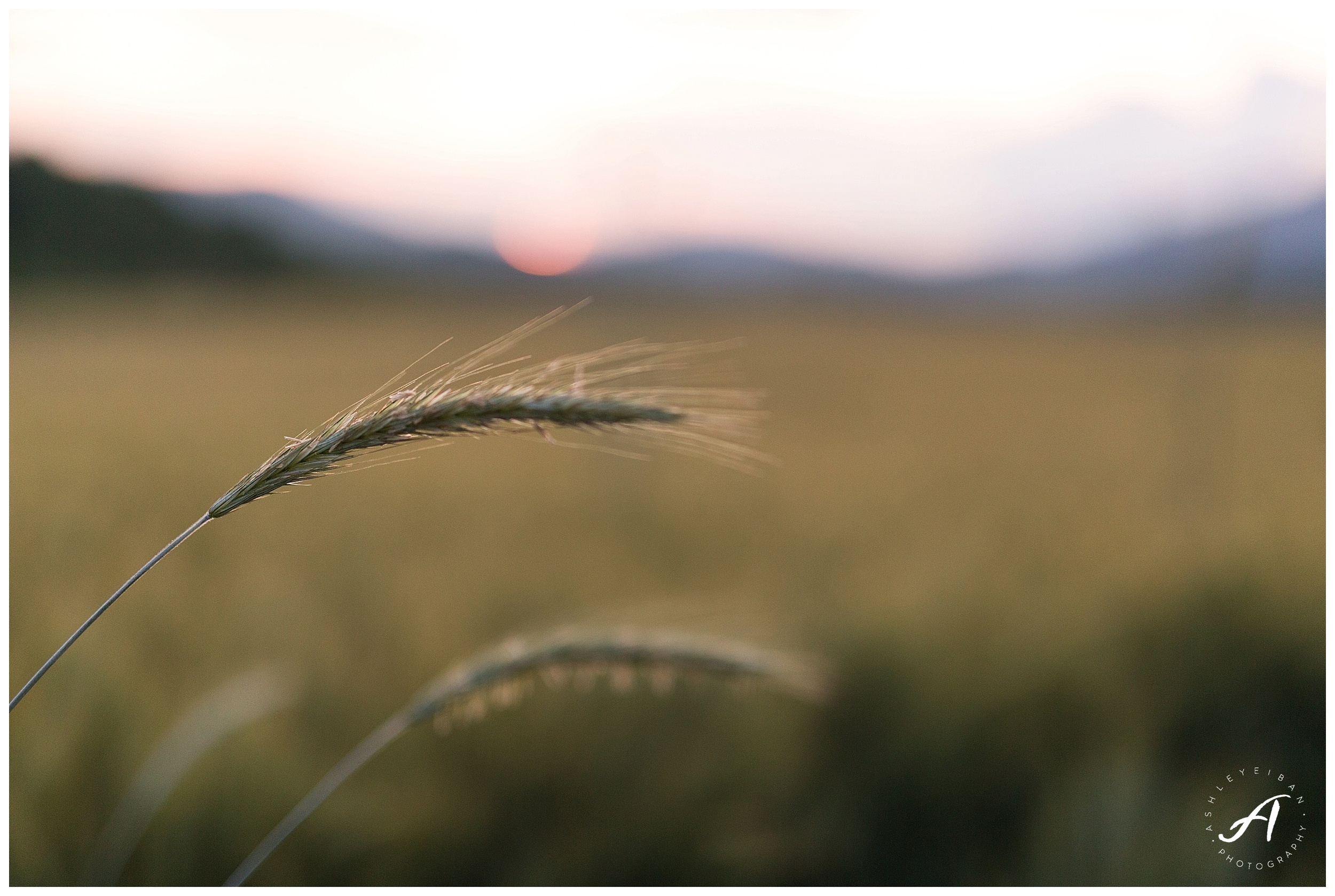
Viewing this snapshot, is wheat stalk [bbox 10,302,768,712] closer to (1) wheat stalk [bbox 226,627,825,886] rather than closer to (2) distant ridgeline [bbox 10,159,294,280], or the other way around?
(1) wheat stalk [bbox 226,627,825,886]

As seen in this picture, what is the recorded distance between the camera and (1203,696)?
270 centimetres

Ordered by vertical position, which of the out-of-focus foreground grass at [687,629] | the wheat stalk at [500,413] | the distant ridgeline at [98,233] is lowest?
the out-of-focus foreground grass at [687,629]

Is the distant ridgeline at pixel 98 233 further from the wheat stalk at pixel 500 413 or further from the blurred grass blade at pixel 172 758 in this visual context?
the wheat stalk at pixel 500 413

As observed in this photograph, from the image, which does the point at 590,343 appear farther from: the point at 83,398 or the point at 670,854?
the point at 670,854

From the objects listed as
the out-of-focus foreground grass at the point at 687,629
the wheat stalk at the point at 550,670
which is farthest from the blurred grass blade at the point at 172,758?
the wheat stalk at the point at 550,670

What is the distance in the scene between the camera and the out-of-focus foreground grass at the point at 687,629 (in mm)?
1897

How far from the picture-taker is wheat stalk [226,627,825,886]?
1.05 meters

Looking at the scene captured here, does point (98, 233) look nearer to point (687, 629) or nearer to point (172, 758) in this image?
point (172, 758)

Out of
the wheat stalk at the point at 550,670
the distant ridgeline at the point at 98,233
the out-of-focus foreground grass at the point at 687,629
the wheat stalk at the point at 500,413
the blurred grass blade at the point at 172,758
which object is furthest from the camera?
the distant ridgeline at the point at 98,233

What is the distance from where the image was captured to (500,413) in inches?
32.6

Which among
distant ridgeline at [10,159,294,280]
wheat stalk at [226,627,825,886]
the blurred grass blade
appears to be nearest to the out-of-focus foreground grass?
the blurred grass blade

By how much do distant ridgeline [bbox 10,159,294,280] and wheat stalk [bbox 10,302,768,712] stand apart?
4.58 ft

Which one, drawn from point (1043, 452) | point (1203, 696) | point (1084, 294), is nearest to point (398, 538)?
point (1203, 696)

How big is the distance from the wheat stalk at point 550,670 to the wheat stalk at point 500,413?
0.35 meters
